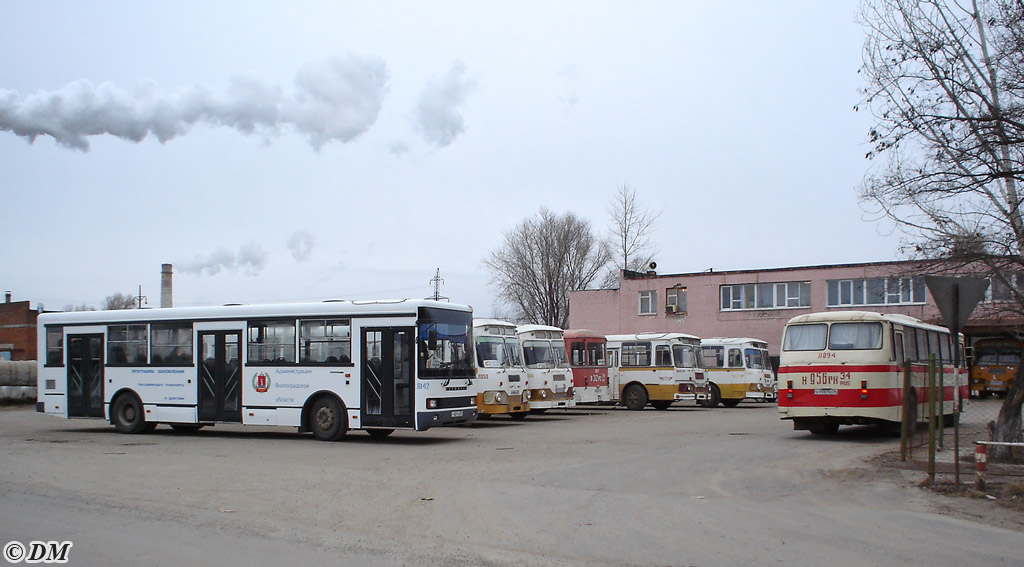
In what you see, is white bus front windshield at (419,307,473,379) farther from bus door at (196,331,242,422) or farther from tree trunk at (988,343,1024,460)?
tree trunk at (988,343,1024,460)

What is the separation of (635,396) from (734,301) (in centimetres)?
2048

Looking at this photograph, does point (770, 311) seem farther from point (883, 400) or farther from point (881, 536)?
point (881, 536)

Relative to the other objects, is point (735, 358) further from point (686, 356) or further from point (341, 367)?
point (341, 367)

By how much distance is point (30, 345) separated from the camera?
176 ft

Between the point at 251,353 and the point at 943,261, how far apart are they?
13.7 m

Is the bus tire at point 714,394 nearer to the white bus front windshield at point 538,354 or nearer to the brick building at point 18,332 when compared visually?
the white bus front windshield at point 538,354

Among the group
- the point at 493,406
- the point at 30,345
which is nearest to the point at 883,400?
the point at 493,406

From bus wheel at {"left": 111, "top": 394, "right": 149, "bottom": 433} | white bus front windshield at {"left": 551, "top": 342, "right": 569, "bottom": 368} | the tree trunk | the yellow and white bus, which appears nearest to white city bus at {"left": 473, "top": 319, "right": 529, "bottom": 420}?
white bus front windshield at {"left": 551, "top": 342, "right": 569, "bottom": 368}

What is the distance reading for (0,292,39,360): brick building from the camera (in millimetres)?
53688

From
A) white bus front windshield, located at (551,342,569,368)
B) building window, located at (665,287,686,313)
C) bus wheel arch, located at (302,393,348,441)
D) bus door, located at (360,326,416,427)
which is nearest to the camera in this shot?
bus door, located at (360,326,416,427)

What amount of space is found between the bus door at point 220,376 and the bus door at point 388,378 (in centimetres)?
Result: 337

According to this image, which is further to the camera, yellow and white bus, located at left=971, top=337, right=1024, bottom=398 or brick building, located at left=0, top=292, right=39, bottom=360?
brick building, located at left=0, top=292, right=39, bottom=360

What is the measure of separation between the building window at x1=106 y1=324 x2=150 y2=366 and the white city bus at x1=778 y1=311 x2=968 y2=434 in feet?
48.0

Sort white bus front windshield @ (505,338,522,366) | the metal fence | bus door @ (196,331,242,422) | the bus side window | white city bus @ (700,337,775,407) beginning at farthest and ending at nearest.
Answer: the bus side window, white city bus @ (700,337,775,407), white bus front windshield @ (505,338,522,366), bus door @ (196,331,242,422), the metal fence
